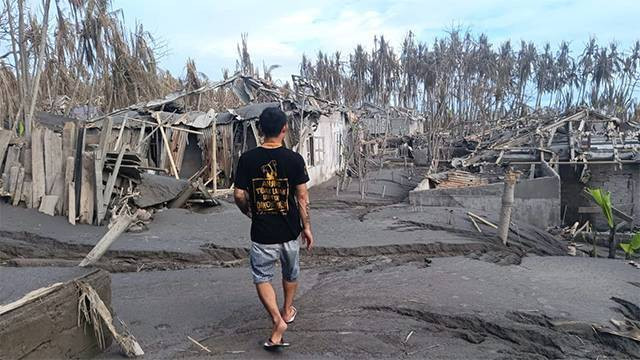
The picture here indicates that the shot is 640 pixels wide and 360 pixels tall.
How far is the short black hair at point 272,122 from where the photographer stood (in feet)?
13.8

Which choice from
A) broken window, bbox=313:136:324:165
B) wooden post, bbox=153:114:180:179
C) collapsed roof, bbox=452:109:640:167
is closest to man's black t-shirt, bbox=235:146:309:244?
wooden post, bbox=153:114:180:179

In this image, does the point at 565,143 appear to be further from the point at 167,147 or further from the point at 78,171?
the point at 78,171

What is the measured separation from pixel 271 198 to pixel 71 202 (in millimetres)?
6776

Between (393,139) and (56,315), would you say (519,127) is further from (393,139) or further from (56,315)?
(56,315)

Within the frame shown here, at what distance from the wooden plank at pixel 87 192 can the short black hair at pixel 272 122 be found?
21.8 feet

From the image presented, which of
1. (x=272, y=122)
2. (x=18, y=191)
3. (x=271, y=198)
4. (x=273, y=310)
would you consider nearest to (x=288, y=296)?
(x=273, y=310)

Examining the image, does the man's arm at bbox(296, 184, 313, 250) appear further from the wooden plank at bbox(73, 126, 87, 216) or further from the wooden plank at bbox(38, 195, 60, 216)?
the wooden plank at bbox(38, 195, 60, 216)

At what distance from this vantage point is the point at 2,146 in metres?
10.5

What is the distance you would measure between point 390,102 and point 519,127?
22.6 m

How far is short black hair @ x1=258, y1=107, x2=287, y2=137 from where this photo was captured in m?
4.21

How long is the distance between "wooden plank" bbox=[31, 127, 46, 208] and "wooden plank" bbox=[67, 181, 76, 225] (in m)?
0.61

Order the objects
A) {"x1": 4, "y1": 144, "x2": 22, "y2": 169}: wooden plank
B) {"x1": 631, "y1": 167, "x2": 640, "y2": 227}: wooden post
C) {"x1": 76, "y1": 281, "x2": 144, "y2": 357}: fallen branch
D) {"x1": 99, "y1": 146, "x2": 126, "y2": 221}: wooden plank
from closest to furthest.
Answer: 1. {"x1": 76, "y1": 281, "x2": 144, "y2": 357}: fallen branch
2. {"x1": 99, "y1": 146, "x2": 126, "y2": 221}: wooden plank
3. {"x1": 4, "y1": 144, "x2": 22, "y2": 169}: wooden plank
4. {"x1": 631, "y1": 167, "x2": 640, "y2": 227}: wooden post

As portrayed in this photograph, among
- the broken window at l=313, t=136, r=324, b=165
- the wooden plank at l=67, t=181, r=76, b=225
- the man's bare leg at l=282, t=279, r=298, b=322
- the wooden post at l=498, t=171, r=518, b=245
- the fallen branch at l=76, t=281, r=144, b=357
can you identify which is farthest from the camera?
the broken window at l=313, t=136, r=324, b=165

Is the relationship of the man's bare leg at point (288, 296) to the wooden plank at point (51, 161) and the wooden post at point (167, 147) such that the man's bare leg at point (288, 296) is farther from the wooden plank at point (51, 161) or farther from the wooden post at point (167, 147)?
the wooden post at point (167, 147)
